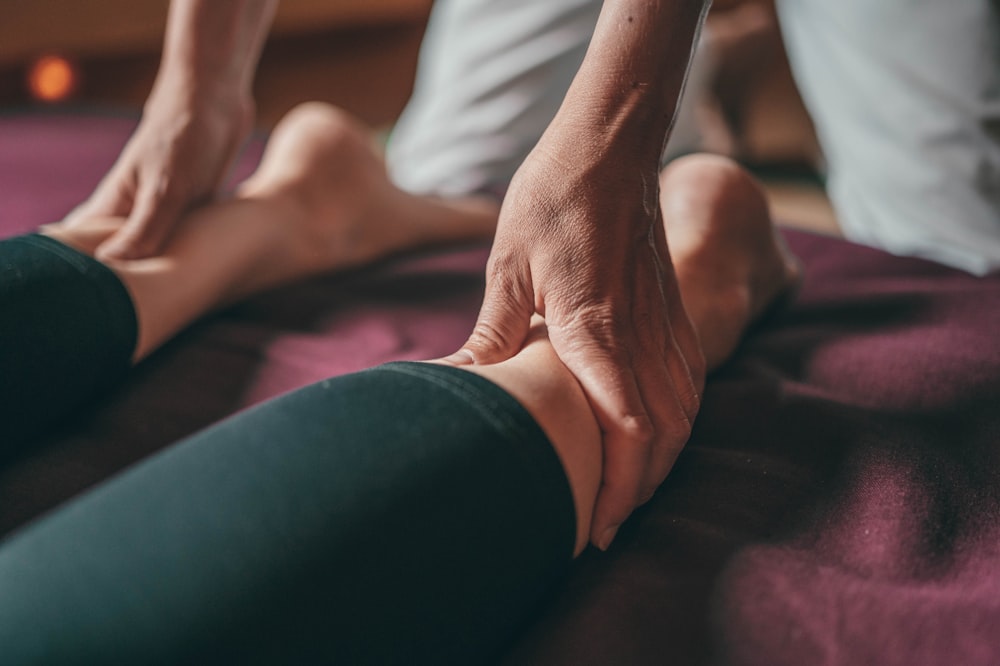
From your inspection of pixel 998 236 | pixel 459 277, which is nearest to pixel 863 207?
pixel 998 236

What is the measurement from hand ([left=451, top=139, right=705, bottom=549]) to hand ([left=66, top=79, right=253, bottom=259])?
38 cm

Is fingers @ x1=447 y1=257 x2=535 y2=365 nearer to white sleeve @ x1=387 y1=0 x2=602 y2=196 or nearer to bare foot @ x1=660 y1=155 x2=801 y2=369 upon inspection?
bare foot @ x1=660 y1=155 x2=801 y2=369

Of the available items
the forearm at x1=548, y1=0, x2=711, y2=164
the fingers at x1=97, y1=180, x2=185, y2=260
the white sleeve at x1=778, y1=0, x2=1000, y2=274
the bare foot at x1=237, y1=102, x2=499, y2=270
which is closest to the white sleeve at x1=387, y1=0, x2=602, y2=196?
the bare foot at x1=237, y1=102, x2=499, y2=270

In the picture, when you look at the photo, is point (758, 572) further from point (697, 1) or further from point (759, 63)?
point (759, 63)

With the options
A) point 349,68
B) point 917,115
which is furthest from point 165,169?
point 349,68

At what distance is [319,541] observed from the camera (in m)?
0.35

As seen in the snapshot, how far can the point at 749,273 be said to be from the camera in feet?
2.31

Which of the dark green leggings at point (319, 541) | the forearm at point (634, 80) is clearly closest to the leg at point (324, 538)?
the dark green leggings at point (319, 541)

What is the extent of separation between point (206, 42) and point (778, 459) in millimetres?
671

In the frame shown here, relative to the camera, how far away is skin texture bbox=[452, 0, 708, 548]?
0.48 m

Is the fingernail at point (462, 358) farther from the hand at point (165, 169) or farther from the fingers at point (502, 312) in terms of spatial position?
the hand at point (165, 169)

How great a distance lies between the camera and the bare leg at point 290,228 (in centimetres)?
71

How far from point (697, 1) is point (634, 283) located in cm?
19

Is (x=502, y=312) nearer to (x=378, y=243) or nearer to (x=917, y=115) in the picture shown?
(x=378, y=243)
